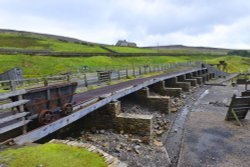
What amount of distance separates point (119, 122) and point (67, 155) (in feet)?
18.1

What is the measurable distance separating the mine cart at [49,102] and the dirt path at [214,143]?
4.78 metres

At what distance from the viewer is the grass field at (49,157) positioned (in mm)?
4234

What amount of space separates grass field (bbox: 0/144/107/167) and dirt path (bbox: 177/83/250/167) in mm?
4509

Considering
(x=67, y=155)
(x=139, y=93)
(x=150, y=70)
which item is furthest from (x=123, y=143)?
(x=150, y=70)

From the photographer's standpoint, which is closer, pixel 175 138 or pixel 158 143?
pixel 158 143

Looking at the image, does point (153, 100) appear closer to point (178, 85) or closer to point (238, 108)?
point (238, 108)

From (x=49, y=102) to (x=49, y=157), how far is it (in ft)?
8.19

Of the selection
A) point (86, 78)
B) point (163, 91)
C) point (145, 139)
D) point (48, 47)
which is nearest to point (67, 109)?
point (145, 139)

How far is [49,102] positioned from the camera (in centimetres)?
669

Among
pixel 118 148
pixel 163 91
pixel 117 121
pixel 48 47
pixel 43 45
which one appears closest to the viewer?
pixel 118 148

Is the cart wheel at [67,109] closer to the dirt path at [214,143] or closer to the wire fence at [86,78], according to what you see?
the wire fence at [86,78]

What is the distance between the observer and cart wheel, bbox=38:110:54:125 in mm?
6159

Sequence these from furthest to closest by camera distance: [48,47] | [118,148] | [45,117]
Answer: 1. [48,47]
2. [118,148]
3. [45,117]

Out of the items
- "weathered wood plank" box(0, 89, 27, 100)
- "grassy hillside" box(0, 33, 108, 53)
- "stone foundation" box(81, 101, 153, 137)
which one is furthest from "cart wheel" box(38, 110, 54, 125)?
"grassy hillside" box(0, 33, 108, 53)
